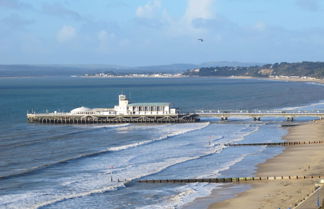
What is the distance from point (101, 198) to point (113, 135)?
36378 millimetres

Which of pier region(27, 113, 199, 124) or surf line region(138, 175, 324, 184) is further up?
pier region(27, 113, 199, 124)

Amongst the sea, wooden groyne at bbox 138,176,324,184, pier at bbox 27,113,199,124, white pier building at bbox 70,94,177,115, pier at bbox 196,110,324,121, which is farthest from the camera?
white pier building at bbox 70,94,177,115

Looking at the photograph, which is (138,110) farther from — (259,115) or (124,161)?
(124,161)

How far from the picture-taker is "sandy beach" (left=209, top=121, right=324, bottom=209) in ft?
139

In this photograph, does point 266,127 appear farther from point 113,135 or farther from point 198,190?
point 198,190

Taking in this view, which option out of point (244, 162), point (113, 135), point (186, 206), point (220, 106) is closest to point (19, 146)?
point (113, 135)

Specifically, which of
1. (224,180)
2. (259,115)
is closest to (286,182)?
(224,180)

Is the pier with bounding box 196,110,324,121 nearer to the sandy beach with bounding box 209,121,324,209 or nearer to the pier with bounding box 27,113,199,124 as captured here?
the pier with bounding box 27,113,199,124

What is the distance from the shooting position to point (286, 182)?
48781 mm

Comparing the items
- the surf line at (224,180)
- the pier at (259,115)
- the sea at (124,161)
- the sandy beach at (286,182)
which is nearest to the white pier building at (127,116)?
the pier at (259,115)

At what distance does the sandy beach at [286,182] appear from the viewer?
1670 inches

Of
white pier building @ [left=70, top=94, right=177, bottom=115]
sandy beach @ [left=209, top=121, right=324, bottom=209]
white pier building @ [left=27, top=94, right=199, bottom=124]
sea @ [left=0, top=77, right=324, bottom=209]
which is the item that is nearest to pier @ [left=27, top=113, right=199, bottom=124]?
white pier building @ [left=27, top=94, right=199, bottom=124]

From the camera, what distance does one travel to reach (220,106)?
12494cm

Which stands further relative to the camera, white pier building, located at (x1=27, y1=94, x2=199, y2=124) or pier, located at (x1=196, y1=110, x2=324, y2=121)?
white pier building, located at (x1=27, y1=94, x2=199, y2=124)
